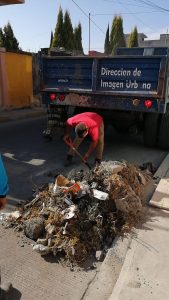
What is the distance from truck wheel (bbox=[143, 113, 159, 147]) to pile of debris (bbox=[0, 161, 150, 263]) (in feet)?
9.57

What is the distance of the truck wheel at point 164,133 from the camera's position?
23.0 feet

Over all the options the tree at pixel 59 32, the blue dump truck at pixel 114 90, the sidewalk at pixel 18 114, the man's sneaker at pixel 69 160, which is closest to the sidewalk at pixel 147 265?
the man's sneaker at pixel 69 160

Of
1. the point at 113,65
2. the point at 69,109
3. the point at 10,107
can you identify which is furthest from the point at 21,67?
the point at 113,65

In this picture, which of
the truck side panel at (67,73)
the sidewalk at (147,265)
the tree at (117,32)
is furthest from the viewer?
the tree at (117,32)

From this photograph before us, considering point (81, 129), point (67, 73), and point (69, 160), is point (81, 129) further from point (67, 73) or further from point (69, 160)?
point (67, 73)

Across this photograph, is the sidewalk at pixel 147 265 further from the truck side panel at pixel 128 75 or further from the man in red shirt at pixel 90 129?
the truck side panel at pixel 128 75

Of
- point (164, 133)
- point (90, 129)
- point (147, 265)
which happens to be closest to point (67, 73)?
point (90, 129)

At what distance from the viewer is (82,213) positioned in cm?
362

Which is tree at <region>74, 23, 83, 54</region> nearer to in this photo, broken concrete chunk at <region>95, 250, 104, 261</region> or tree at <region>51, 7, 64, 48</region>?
tree at <region>51, 7, 64, 48</region>

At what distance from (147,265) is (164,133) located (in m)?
4.46

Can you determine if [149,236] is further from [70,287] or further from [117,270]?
[70,287]

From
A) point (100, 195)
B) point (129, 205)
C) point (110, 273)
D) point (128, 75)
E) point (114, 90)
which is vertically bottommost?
point (110, 273)

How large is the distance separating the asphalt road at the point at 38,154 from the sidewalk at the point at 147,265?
1806 mm

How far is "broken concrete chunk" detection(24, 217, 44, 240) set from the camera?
3.48 m
